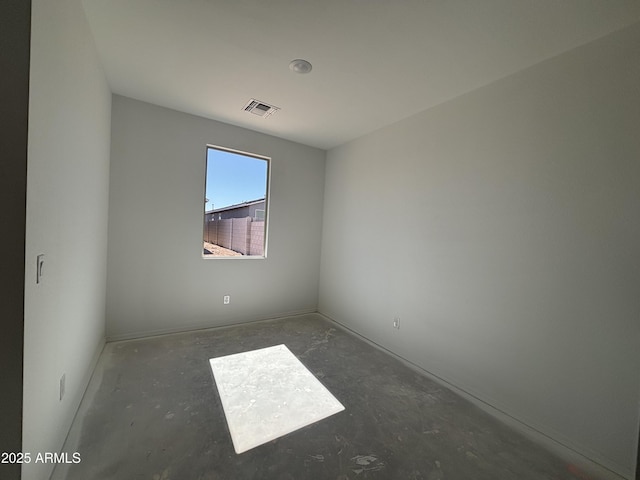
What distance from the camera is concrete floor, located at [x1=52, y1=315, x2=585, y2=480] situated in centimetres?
138

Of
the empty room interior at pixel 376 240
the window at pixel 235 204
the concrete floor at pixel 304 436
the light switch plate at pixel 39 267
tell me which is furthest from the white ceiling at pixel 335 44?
the concrete floor at pixel 304 436

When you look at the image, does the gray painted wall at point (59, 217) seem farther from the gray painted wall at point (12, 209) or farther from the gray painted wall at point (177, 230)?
the gray painted wall at point (177, 230)

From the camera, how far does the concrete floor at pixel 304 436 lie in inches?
54.2

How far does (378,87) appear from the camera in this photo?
7.34 ft

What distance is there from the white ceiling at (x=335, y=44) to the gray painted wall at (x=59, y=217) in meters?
0.36

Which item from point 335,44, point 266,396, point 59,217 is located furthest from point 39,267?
point 335,44

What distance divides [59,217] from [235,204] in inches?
87.1

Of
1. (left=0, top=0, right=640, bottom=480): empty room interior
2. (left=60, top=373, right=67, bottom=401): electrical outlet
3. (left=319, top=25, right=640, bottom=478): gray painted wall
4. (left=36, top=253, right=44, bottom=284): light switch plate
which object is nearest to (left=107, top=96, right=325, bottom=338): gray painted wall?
Answer: (left=0, top=0, right=640, bottom=480): empty room interior

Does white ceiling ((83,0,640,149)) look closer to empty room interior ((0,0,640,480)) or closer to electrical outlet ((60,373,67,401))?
empty room interior ((0,0,640,480))

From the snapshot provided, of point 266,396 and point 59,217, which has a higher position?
point 59,217

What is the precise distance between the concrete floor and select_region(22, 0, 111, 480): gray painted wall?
0.22 m

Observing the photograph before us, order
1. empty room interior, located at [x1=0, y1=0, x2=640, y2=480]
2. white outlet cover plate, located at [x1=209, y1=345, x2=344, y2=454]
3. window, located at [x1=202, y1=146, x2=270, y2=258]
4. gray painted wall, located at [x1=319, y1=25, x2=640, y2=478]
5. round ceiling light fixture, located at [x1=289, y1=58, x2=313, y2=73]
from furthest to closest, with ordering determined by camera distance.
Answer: window, located at [x1=202, y1=146, x2=270, y2=258] < round ceiling light fixture, located at [x1=289, y1=58, x2=313, y2=73] < white outlet cover plate, located at [x1=209, y1=345, x2=344, y2=454] < gray painted wall, located at [x1=319, y1=25, x2=640, y2=478] < empty room interior, located at [x1=0, y1=0, x2=640, y2=480]

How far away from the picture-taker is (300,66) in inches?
78.1

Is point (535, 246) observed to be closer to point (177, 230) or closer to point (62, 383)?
point (62, 383)
